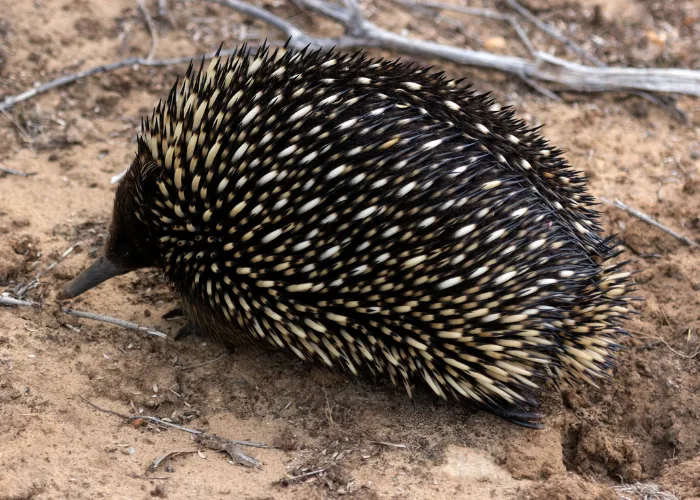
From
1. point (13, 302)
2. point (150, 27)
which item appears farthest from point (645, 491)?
point (150, 27)

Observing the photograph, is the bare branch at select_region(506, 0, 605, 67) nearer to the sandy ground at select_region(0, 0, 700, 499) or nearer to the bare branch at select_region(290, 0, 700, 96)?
the bare branch at select_region(290, 0, 700, 96)

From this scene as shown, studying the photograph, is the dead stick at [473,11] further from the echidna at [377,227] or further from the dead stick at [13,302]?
the dead stick at [13,302]

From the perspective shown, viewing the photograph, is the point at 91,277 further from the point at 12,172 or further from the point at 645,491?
the point at 645,491

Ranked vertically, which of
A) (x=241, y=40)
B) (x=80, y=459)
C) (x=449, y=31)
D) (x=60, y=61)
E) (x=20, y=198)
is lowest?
(x=80, y=459)

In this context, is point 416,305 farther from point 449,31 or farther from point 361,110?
point 449,31

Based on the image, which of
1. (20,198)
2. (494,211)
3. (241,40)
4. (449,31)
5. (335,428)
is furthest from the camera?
(449,31)

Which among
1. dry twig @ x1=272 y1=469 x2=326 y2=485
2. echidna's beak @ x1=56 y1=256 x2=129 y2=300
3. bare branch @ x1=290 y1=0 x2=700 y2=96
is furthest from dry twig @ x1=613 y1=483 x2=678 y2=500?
bare branch @ x1=290 y1=0 x2=700 y2=96

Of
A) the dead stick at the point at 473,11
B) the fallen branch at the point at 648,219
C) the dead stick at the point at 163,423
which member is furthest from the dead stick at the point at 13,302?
the dead stick at the point at 473,11

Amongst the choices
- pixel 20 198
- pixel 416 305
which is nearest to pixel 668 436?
pixel 416 305
